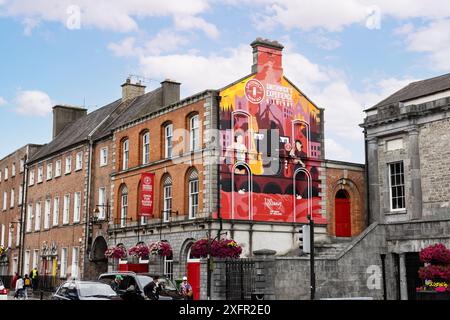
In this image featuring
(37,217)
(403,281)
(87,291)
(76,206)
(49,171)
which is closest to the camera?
(87,291)

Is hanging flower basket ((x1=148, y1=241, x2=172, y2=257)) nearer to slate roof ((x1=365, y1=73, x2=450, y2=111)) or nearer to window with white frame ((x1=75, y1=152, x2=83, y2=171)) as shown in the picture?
slate roof ((x1=365, y1=73, x2=450, y2=111))

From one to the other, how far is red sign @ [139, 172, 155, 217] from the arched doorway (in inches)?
407

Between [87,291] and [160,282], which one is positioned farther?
[160,282]

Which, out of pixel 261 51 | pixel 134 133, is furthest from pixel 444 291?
pixel 134 133

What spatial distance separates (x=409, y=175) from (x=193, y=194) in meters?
10.8

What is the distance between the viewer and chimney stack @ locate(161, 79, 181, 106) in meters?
40.8

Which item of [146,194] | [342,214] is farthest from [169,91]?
[342,214]

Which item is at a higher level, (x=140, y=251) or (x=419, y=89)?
(x=419, y=89)

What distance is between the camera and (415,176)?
28031 mm

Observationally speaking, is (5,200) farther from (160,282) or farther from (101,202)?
(160,282)

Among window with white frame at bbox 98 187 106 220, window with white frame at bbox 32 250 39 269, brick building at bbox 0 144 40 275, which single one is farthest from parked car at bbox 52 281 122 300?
brick building at bbox 0 144 40 275

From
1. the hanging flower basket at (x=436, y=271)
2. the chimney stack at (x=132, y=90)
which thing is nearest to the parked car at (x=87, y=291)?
the hanging flower basket at (x=436, y=271)

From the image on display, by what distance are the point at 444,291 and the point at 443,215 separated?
3490 millimetres

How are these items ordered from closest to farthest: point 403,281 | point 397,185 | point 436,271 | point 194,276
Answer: point 436,271 → point 403,281 → point 397,185 → point 194,276
